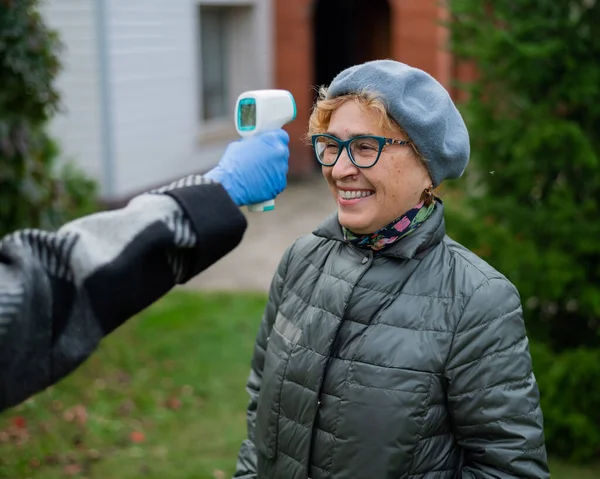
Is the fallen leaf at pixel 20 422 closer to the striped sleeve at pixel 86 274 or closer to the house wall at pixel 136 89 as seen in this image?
the striped sleeve at pixel 86 274

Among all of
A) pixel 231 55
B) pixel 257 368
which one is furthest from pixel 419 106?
pixel 231 55

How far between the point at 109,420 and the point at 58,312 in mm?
4451

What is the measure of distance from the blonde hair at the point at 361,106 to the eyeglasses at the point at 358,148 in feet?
0.12

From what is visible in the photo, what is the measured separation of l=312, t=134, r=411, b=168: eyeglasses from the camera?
221 centimetres

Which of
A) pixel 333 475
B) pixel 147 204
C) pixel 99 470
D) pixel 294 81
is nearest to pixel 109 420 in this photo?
pixel 99 470

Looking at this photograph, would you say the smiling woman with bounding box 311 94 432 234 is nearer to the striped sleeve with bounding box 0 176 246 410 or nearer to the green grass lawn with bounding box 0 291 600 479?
the striped sleeve with bounding box 0 176 246 410

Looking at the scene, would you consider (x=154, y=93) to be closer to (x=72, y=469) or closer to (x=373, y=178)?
(x=72, y=469)

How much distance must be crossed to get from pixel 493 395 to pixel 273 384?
630 millimetres

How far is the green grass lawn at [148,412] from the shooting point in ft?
16.5

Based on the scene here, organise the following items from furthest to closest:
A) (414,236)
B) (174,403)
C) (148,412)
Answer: (174,403), (148,412), (414,236)

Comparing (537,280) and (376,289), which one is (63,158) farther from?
(376,289)

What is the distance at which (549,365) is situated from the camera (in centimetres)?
480

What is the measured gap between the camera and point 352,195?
2293 mm

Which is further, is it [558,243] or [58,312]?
[558,243]
